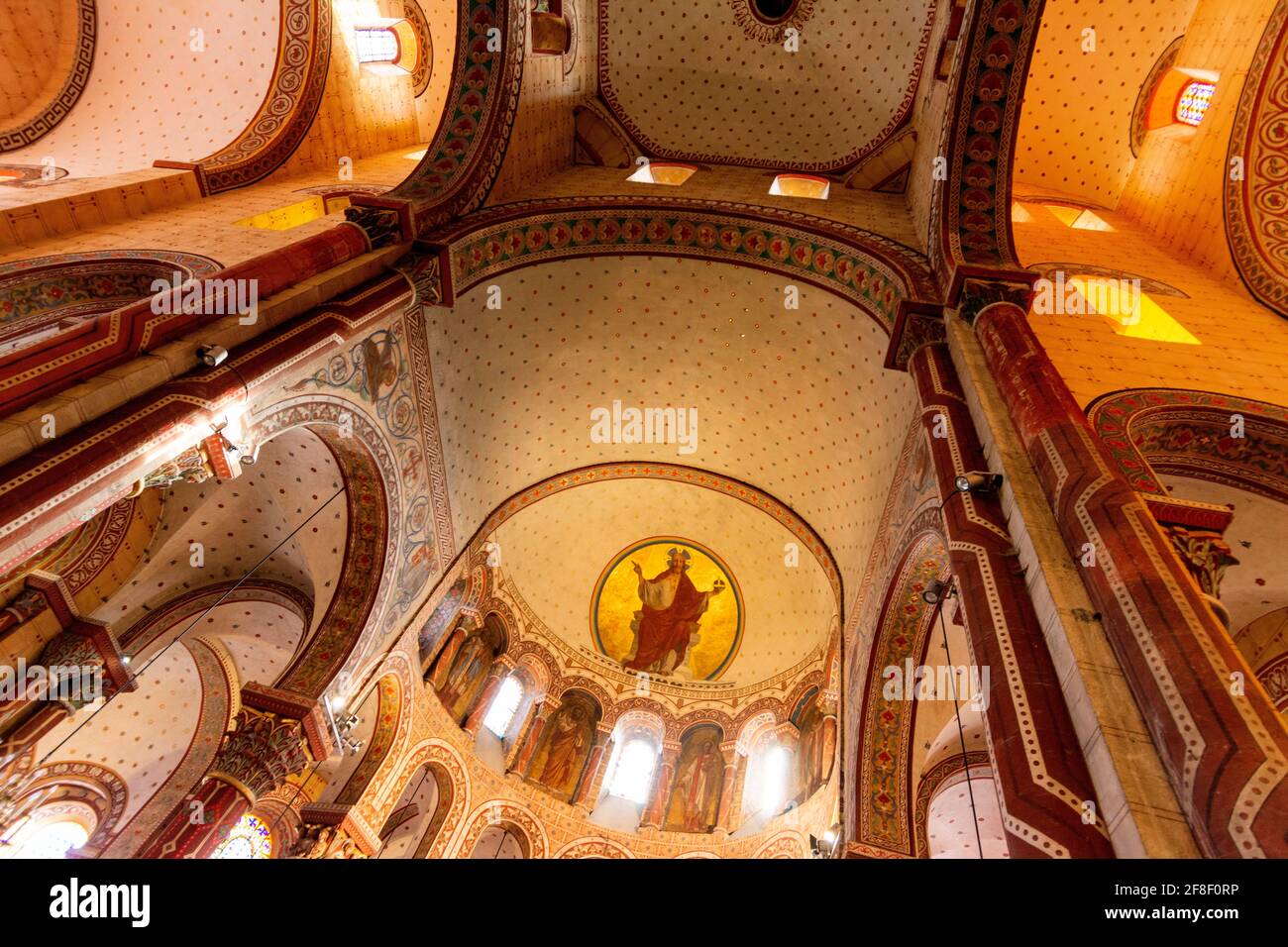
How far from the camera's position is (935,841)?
375 inches

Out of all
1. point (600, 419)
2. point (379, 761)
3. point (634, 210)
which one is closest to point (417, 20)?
point (634, 210)

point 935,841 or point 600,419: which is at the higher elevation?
point 600,419

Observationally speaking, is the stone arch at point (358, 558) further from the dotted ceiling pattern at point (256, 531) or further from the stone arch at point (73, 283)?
the stone arch at point (73, 283)

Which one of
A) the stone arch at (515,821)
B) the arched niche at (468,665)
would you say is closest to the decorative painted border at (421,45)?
the arched niche at (468,665)

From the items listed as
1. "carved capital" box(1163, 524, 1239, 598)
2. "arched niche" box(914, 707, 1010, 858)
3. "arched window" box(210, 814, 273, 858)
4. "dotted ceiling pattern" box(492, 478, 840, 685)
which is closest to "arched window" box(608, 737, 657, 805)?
"dotted ceiling pattern" box(492, 478, 840, 685)

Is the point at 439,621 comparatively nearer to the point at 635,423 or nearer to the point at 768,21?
the point at 635,423

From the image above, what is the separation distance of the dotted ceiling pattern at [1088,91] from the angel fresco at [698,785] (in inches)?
428

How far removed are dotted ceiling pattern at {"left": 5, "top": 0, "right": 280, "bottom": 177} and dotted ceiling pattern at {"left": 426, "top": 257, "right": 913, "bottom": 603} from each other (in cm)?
561

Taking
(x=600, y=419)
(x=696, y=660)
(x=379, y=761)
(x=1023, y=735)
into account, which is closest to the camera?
(x=1023, y=735)

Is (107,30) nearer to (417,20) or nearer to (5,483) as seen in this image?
(417,20)

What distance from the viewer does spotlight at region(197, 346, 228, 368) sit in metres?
5.10

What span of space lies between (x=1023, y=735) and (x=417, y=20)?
13966mm

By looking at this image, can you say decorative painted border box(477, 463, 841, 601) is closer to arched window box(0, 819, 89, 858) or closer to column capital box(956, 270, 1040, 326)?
column capital box(956, 270, 1040, 326)

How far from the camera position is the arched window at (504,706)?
474 inches
